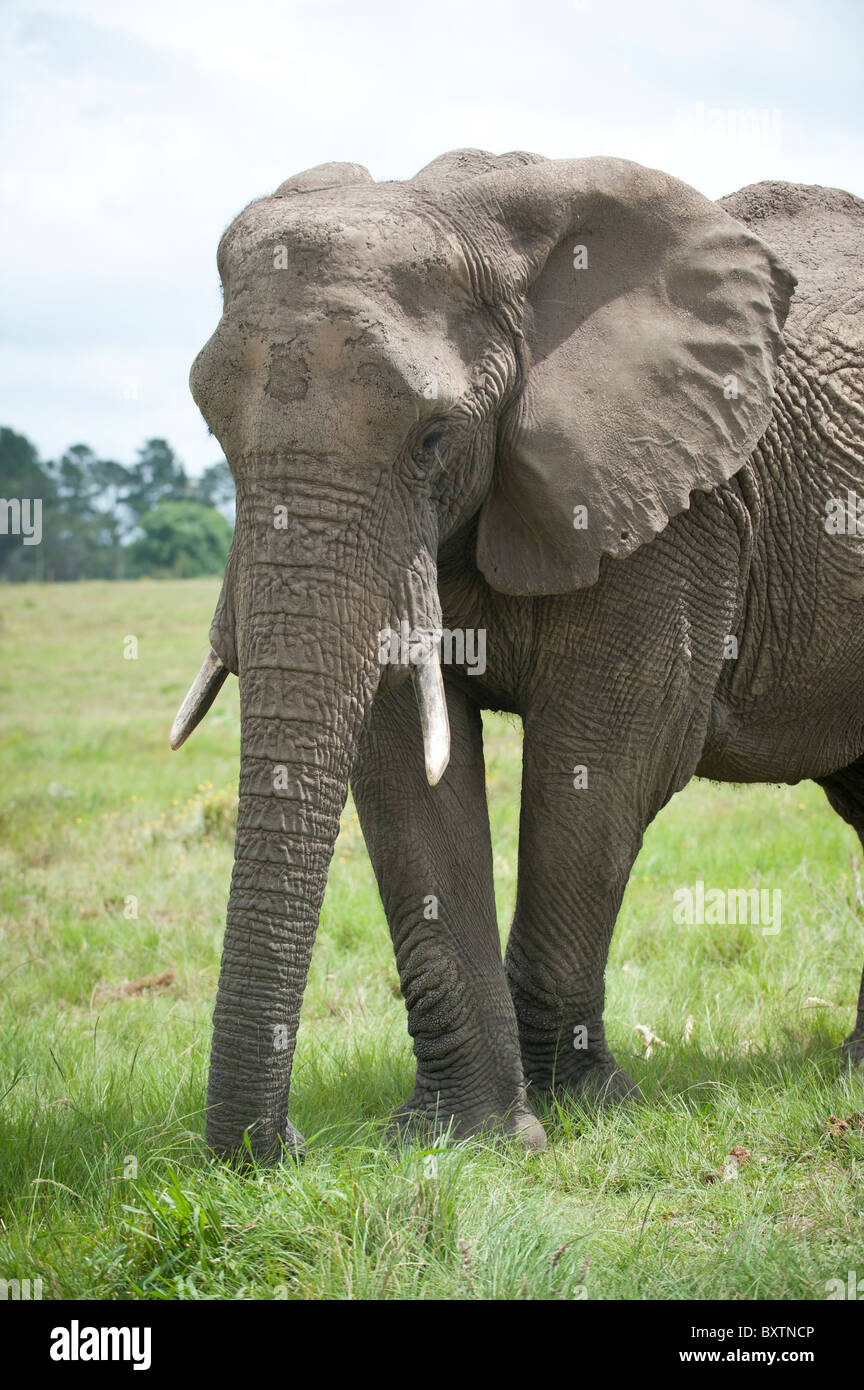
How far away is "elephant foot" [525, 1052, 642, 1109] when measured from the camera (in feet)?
18.5

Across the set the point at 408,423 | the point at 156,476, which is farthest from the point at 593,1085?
the point at 156,476

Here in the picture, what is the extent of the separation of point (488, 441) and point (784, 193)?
2368 millimetres

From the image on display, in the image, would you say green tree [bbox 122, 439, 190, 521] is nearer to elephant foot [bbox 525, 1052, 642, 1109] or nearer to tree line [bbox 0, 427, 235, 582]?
tree line [bbox 0, 427, 235, 582]

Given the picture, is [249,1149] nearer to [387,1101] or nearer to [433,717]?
[433,717]

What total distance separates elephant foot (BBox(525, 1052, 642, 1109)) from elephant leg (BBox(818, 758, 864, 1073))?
43.5 inches

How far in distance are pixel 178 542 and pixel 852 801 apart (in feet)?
252

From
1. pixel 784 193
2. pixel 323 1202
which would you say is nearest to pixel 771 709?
pixel 784 193

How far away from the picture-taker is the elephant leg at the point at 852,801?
20.5ft

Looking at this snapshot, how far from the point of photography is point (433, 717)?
4.39 m

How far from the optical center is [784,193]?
241 inches

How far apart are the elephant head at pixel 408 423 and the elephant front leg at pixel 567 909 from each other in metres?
0.78

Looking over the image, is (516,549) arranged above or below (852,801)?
above

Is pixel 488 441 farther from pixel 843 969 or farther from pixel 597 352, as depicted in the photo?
pixel 843 969

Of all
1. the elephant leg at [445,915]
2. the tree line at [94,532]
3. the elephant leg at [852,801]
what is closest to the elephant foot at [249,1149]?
the elephant leg at [445,915]
